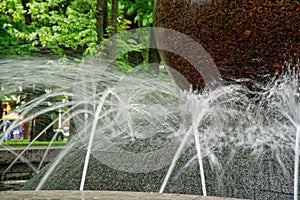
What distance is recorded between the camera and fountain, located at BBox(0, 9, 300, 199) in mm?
4043

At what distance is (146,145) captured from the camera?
4789mm

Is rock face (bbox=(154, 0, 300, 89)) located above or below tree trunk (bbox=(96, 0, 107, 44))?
below

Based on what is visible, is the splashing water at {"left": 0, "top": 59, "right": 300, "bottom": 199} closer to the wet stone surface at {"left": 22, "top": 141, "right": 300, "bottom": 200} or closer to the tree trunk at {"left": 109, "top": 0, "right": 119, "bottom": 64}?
the wet stone surface at {"left": 22, "top": 141, "right": 300, "bottom": 200}

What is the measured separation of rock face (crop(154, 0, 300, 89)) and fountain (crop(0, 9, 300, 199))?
10 cm

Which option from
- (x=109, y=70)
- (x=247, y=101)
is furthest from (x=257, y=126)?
(x=109, y=70)

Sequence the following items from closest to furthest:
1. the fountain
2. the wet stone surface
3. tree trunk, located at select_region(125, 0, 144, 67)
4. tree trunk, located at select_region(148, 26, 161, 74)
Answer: the wet stone surface
the fountain
tree trunk, located at select_region(148, 26, 161, 74)
tree trunk, located at select_region(125, 0, 144, 67)

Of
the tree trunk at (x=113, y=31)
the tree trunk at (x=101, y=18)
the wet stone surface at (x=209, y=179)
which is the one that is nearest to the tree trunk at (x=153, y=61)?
the tree trunk at (x=113, y=31)

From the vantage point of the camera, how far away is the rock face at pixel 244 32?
462 centimetres

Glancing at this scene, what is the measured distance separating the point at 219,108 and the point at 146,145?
2.87ft

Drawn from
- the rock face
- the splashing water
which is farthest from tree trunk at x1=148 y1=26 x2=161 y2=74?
the rock face

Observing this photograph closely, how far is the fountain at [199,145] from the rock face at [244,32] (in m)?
0.10

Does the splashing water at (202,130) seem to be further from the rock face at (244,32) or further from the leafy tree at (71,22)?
the leafy tree at (71,22)

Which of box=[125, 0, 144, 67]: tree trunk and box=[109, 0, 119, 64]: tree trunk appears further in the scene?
box=[125, 0, 144, 67]: tree trunk

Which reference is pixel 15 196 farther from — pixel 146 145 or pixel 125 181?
pixel 146 145
